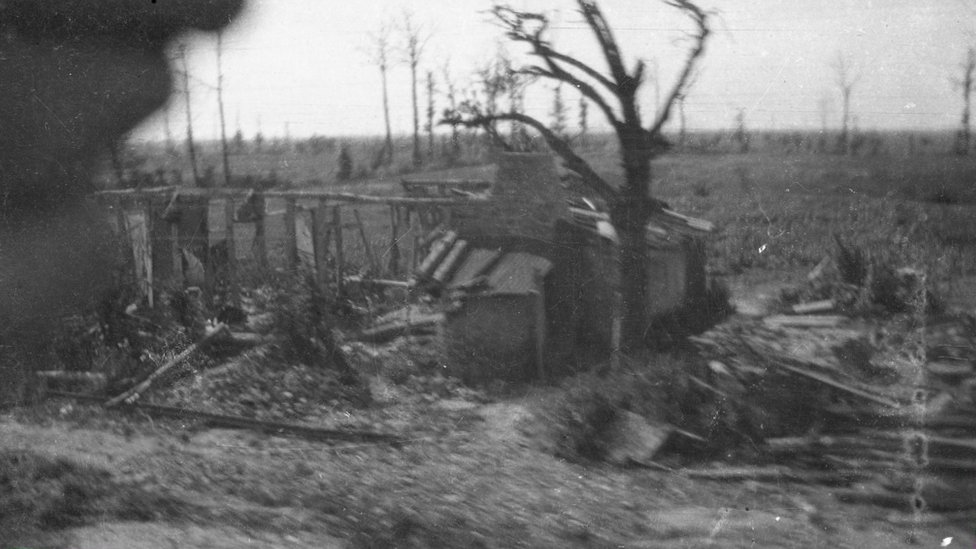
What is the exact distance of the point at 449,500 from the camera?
3.27 meters

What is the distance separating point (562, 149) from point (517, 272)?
1.68ft

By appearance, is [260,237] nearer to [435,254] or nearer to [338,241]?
[338,241]

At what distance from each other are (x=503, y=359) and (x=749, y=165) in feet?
3.96

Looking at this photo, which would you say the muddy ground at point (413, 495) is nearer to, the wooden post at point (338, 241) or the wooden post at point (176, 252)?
the wooden post at point (338, 241)

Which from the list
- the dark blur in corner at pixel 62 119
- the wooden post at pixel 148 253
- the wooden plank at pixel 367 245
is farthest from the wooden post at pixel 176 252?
the wooden plank at pixel 367 245

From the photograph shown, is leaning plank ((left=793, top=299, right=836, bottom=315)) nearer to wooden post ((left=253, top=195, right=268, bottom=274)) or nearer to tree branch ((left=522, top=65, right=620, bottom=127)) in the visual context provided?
tree branch ((left=522, top=65, right=620, bottom=127))

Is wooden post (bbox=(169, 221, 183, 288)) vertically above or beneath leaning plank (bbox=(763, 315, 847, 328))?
above

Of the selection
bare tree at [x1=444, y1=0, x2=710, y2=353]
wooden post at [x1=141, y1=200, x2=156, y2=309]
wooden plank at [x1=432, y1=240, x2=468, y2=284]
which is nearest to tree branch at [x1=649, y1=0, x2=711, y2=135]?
bare tree at [x1=444, y1=0, x2=710, y2=353]

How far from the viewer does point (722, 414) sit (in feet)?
9.87

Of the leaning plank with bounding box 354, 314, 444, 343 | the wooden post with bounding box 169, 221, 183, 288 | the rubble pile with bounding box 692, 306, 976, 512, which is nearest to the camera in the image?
the rubble pile with bounding box 692, 306, 976, 512

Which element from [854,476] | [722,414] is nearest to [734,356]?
[722,414]

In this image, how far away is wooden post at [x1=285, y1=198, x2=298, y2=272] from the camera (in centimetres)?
348

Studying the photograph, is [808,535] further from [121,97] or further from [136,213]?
[121,97]

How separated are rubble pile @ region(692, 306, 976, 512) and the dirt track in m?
0.13
